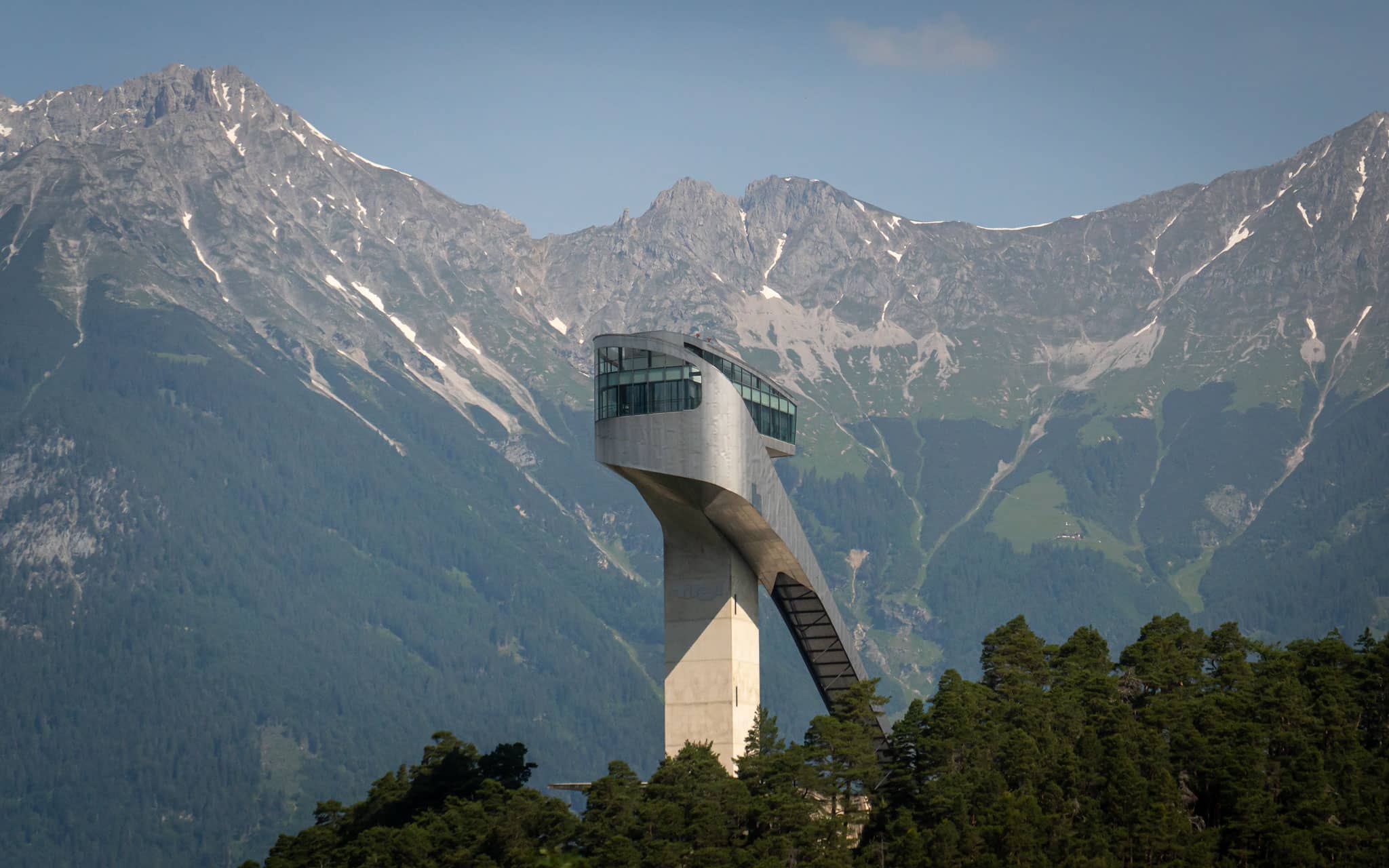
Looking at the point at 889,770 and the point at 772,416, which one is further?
the point at 772,416

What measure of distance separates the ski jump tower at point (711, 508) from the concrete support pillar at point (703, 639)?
0.22 feet

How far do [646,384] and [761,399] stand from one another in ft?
31.8

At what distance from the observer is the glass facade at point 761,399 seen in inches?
3957

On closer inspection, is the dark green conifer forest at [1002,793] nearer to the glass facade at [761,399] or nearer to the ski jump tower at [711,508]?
the ski jump tower at [711,508]

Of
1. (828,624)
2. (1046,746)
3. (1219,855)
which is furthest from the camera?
(828,624)

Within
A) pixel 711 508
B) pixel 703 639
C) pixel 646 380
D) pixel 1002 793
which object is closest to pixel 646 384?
pixel 646 380

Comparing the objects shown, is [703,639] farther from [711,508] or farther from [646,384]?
[646,384]

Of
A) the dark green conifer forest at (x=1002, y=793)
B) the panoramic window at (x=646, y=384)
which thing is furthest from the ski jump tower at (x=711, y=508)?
the dark green conifer forest at (x=1002, y=793)

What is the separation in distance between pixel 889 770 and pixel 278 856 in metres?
32.4

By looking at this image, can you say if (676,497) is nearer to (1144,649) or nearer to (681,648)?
(681,648)

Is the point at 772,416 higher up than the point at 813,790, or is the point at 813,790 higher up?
the point at 772,416

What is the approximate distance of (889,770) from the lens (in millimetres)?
98250

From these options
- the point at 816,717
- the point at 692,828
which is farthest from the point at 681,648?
the point at 692,828

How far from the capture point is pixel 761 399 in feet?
343
